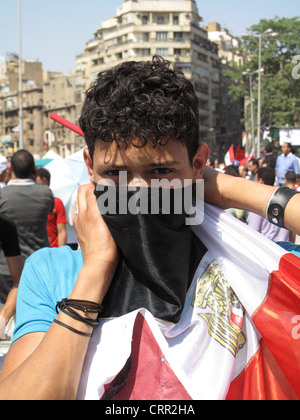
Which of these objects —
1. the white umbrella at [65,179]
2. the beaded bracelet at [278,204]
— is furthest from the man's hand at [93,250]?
the white umbrella at [65,179]

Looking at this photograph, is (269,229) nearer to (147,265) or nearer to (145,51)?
(147,265)

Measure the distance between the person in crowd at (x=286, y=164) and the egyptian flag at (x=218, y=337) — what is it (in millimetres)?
11609

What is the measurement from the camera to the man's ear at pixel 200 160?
6.23 feet

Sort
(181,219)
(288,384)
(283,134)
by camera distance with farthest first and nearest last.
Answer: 1. (283,134)
2. (181,219)
3. (288,384)

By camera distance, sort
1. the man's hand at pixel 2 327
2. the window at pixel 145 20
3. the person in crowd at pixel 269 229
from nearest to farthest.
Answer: the man's hand at pixel 2 327 → the person in crowd at pixel 269 229 → the window at pixel 145 20

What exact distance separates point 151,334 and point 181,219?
0.39 metres

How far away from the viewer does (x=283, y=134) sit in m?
27.3

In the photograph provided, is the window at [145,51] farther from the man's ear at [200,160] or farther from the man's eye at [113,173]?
the man's eye at [113,173]

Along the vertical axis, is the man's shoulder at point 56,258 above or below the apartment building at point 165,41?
below

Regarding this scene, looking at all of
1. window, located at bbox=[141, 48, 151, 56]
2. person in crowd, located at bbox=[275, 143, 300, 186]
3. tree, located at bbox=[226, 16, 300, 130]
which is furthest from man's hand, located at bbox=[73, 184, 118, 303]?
window, located at bbox=[141, 48, 151, 56]

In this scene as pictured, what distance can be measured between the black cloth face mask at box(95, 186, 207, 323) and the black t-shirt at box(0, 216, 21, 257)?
2.65 metres

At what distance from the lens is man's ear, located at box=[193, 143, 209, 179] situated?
74.8 inches

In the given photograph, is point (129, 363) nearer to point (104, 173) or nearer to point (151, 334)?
point (151, 334)

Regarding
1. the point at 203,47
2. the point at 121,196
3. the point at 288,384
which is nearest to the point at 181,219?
the point at 121,196
